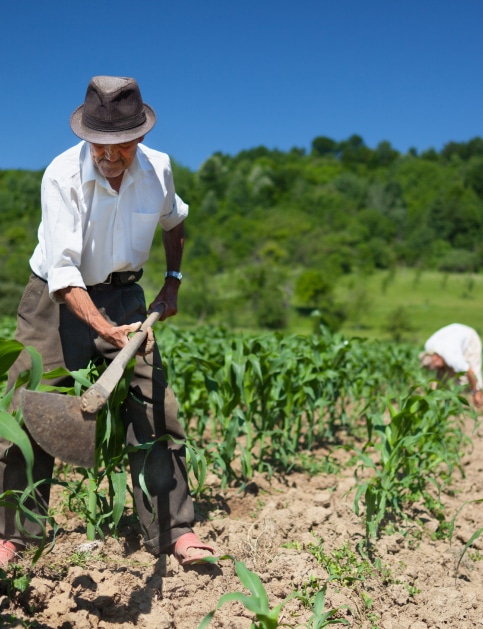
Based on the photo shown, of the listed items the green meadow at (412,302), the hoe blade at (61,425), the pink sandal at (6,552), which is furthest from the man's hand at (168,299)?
the green meadow at (412,302)

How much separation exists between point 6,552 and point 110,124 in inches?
63.7

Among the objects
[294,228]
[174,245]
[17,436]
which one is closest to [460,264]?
[294,228]

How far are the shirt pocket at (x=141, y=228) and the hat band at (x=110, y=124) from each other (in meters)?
0.35

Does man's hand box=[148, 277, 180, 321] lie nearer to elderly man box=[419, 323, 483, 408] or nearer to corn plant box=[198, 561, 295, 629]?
corn plant box=[198, 561, 295, 629]

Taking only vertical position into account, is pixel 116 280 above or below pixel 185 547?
above

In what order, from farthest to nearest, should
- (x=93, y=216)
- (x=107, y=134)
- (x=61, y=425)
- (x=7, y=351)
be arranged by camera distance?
(x=93, y=216), (x=107, y=134), (x=7, y=351), (x=61, y=425)

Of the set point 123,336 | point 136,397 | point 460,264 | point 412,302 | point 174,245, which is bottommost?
point 412,302

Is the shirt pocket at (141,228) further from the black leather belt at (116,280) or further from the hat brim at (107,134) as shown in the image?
the hat brim at (107,134)

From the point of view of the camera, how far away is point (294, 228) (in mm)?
62594

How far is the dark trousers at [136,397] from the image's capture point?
9.03 feet

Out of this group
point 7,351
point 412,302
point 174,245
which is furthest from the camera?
point 412,302

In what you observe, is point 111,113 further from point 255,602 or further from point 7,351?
point 255,602

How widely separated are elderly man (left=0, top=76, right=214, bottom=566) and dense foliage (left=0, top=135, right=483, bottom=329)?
28.5m

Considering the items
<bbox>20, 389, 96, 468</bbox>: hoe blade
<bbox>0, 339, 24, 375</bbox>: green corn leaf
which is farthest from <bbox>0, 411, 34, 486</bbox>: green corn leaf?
<bbox>0, 339, 24, 375</bbox>: green corn leaf
